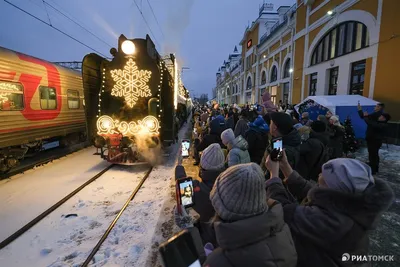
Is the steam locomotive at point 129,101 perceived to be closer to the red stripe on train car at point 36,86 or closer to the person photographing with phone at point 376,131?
the red stripe on train car at point 36,86

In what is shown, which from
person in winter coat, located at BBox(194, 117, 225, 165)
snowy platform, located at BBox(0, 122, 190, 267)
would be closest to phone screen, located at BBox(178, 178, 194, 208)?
snowy platform, located at BBox(0, 122, 190, 267)

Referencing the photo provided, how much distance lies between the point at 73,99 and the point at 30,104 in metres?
3.04

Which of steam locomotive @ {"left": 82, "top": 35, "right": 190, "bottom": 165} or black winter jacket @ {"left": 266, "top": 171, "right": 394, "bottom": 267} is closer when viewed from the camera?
black winter jacket @ {"left": 266, "top": 171, "right": 394, "bottom": 267}

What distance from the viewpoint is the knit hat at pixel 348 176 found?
1380mm

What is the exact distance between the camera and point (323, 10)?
16984 mm

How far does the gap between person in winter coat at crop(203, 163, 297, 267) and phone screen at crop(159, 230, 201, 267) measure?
0.26 metres

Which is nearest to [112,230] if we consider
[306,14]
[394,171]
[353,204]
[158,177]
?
[158,177]

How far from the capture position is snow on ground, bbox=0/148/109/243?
4324 mm

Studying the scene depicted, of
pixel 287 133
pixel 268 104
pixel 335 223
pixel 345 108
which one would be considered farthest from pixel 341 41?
pixel 335 223

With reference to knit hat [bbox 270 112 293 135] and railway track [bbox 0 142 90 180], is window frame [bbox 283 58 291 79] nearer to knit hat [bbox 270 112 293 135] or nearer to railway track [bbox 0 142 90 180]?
railway track [bbox 0 142 90 180]

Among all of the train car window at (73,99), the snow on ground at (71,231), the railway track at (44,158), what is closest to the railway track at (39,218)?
the snow on ground at (71,231)

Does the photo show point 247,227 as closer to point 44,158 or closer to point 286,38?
point 44,158

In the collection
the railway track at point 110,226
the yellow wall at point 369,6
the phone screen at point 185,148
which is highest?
the yellow wall at point 369,6

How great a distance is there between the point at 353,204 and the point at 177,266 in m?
1.09
